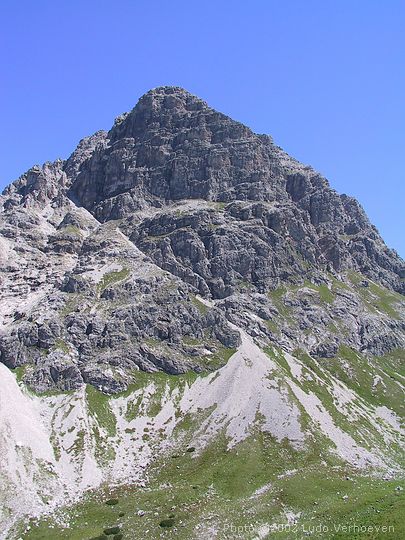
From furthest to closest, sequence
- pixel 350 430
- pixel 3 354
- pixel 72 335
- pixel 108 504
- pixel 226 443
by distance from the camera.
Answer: pixel 72 335, pixel 3 354, pixel 350 430, pixel 226 443, pixel 108 504

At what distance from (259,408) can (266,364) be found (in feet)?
88.8

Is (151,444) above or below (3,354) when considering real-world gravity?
below

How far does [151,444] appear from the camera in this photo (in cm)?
12238

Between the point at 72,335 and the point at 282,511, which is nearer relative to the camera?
the point at 282,511

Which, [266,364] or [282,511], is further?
[266,364]

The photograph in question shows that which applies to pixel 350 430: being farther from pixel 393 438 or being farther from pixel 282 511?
pixel 282 511

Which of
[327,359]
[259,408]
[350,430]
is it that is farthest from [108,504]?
[327,359]

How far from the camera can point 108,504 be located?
92.2 m

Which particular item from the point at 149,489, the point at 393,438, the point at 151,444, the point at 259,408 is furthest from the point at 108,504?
the point at 393,438

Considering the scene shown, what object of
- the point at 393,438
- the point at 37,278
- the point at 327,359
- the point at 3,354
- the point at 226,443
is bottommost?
the point at 393,438

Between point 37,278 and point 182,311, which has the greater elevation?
point 37,278

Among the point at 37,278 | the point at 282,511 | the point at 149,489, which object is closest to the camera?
the point at 282,511

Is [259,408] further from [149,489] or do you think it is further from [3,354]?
[3,354]

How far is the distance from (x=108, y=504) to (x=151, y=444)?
3061 centimetres
